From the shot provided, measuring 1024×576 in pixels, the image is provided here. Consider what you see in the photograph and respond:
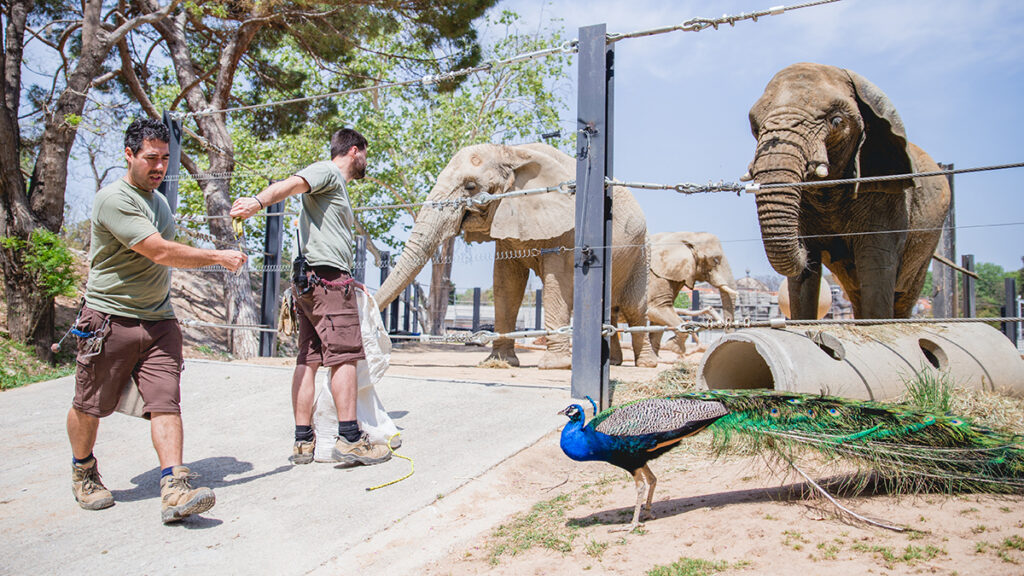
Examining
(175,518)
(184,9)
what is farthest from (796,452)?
(184,9)

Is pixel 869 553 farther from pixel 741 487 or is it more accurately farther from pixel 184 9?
pixel 184 9

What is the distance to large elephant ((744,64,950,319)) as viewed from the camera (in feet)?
16.2

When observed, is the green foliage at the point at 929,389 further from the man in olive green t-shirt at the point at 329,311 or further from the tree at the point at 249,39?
the tree at the point at 249,39

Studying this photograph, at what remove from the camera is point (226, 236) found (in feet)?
38.0

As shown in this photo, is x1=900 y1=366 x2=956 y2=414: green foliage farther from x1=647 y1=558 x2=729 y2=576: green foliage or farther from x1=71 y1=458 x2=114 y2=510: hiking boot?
x1=71 y1=458 x2=114 y2=510: hiking boot

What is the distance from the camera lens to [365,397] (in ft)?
13.3

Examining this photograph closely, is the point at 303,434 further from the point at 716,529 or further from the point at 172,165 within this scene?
the point at 172,165

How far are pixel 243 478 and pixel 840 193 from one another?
5.04 metres

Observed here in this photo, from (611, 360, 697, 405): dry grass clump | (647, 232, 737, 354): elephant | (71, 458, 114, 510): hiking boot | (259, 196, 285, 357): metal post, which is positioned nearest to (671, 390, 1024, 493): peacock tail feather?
(611, 360, 697, 405): dry grass clump

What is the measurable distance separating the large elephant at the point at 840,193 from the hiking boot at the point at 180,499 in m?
3.86

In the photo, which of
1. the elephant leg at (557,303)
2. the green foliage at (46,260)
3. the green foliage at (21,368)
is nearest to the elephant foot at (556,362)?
the elephant leg at (557,303)

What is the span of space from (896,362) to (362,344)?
340 centimetres

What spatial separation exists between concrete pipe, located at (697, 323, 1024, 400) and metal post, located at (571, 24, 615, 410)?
718 millimetres

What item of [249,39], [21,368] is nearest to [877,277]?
[21,368]
